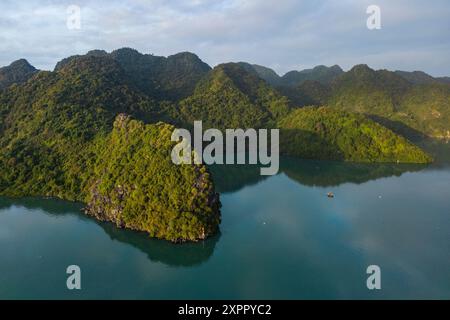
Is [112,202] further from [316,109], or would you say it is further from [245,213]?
[316,109]

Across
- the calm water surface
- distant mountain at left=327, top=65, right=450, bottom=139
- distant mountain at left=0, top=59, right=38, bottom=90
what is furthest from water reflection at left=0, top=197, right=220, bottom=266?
distant mountain at left=327, top=65, right=450, bottom=139

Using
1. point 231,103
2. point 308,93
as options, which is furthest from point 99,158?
point 308,93

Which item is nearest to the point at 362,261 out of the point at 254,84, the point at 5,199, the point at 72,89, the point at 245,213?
the point at 245,213

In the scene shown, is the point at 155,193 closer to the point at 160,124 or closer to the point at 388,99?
the point at 160,124

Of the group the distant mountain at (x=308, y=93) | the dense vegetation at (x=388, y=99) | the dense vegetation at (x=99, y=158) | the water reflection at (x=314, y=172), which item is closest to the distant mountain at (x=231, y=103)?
the dense vegetation at (x=388, y=99)

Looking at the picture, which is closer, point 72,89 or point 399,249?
point 399,249

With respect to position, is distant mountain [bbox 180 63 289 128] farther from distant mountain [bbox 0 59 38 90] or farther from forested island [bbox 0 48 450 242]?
distant mountain [bbox 0 59 38 90]

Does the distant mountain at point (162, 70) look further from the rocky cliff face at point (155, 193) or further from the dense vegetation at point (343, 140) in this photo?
the rocky cliff face at point (155, 193)
